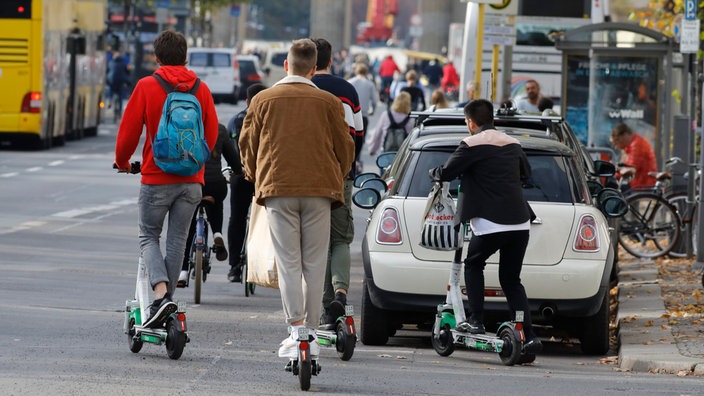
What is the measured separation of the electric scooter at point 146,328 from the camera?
8.99 meters

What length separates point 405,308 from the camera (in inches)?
401

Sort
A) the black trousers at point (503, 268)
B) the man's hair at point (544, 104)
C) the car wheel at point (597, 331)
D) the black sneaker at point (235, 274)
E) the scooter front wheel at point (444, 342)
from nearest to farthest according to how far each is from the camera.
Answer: the black trousers at point (503, 268), the scooter front wheel at point (444, 342), the car wheel at point (597, 331), the black sneaker at point (235, 274), the man's hair at point (544, 104)

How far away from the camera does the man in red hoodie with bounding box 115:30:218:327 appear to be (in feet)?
29.9

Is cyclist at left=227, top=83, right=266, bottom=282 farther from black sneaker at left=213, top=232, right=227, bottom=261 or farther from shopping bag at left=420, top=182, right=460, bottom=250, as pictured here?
shopping bag at left=420, top=182, right=460, bottom=250

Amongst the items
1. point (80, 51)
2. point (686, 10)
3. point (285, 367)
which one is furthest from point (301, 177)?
point (80, 51)

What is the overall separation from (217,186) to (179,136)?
3.66 m

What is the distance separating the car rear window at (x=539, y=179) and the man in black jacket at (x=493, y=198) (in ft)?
2.84

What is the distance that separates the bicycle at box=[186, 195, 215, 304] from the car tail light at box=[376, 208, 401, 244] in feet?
7.74

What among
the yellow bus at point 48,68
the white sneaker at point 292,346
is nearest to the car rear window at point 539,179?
the white sneaker at point 292,346

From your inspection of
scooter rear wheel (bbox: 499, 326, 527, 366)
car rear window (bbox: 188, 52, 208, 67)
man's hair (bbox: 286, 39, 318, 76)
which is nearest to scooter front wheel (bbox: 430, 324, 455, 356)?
scooter rear wheel (bbox: 499, 326, 527, 366)

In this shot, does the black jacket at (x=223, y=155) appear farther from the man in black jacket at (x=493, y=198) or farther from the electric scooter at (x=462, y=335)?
the man in black jacket at (x=493, y=198)

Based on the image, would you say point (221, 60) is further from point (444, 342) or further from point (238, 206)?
point (444, 342)

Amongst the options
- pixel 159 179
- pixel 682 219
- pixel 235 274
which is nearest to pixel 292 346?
pixel 159 179

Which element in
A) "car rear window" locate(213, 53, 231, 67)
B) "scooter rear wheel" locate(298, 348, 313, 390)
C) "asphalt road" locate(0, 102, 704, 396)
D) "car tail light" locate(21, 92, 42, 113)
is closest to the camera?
"scooter rear wheel" locate(298, 348, 313, 390)
